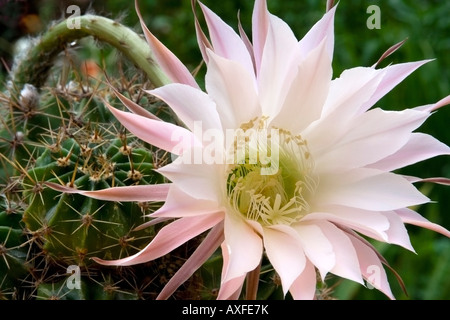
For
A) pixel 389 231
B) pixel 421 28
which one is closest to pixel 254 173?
pixel 389 231

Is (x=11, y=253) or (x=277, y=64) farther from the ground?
(x=277, y=64)

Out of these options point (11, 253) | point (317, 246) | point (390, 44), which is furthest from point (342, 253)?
point (390, 44)

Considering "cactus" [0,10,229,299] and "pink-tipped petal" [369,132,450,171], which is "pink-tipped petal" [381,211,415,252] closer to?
"pink-tipped petal" [369,132,450,171]

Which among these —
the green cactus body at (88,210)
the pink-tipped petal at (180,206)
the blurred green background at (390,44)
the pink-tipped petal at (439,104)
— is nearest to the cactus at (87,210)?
the green cactus body at (88,210)

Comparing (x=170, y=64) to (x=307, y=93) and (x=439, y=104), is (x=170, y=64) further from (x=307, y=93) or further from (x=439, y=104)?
(x=439, y=104)

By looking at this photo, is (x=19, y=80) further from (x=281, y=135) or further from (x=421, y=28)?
(x=421, y=28)

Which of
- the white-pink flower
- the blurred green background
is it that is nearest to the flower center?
the white-pink flower
